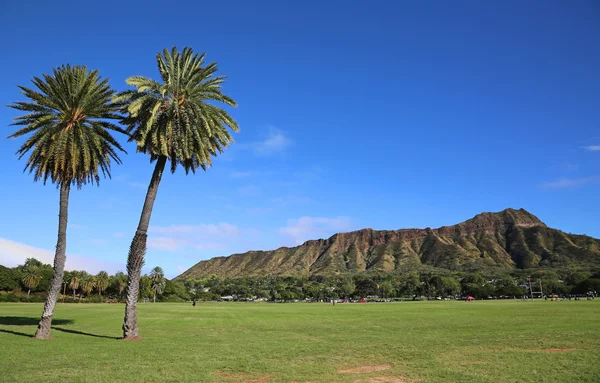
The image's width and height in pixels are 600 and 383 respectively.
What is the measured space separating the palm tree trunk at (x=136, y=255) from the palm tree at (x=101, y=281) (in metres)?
133

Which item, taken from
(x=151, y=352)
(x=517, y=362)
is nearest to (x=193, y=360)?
(x=151, y=352)

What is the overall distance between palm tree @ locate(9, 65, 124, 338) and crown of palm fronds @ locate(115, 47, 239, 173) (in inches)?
91.3

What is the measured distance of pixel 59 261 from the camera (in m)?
26.7

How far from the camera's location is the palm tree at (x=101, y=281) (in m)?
142

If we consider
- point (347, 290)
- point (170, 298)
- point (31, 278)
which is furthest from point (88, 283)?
point (347, 290)

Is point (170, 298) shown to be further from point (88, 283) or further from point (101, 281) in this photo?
point (88, 283)

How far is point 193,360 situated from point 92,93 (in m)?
20.4

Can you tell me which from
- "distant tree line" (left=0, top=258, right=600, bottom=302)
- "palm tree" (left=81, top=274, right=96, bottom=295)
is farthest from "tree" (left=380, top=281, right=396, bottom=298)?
"palm tree" (left=81, top=274, right=96, bottom=295)

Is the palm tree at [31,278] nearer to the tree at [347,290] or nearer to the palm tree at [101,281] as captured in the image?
the palm tree at [101,281]

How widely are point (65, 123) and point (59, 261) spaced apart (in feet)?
31.0

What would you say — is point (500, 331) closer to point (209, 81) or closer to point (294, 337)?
point (294, 337)

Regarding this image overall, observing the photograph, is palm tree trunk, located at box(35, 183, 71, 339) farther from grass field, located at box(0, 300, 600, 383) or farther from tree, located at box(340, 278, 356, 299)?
tree, located at box(340, 278, 356, 299)

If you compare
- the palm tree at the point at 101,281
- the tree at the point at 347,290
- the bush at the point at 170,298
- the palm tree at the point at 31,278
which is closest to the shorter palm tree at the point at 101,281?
the palm tree at the point at 101,281

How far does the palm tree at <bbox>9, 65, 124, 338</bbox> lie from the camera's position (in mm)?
26391
